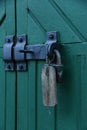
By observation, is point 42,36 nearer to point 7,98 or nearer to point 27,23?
point 27,23

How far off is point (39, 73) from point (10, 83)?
0.22 metres

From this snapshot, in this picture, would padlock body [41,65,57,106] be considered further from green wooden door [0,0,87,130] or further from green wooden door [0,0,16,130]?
green wooden door [0,0,16,130]

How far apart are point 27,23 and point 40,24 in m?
0.09

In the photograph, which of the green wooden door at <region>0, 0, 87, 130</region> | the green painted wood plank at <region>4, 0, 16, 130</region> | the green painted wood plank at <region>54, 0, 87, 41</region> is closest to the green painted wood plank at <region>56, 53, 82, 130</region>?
the green wooden door at <region>0, 0, 87, 130</region>

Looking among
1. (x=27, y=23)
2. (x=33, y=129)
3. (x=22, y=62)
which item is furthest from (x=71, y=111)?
(x=27, y=23)

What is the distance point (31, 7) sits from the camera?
1841 mm

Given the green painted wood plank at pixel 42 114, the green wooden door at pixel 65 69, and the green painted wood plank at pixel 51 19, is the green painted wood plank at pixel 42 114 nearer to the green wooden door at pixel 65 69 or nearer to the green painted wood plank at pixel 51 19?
the green wooden door at pixel 65 69

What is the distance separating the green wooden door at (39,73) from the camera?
5.33ft

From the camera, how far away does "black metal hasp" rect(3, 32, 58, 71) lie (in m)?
1.70

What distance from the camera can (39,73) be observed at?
1.80 m

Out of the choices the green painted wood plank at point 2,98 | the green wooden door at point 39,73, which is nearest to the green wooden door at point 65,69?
the green wooden door at point 39,73

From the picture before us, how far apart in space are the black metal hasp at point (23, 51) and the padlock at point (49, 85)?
0.09 metres

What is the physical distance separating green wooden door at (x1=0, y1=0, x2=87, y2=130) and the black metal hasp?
0.03 metres

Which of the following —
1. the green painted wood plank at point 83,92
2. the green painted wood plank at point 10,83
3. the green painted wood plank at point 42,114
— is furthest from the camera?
the green painted wood plank at point 10,83
